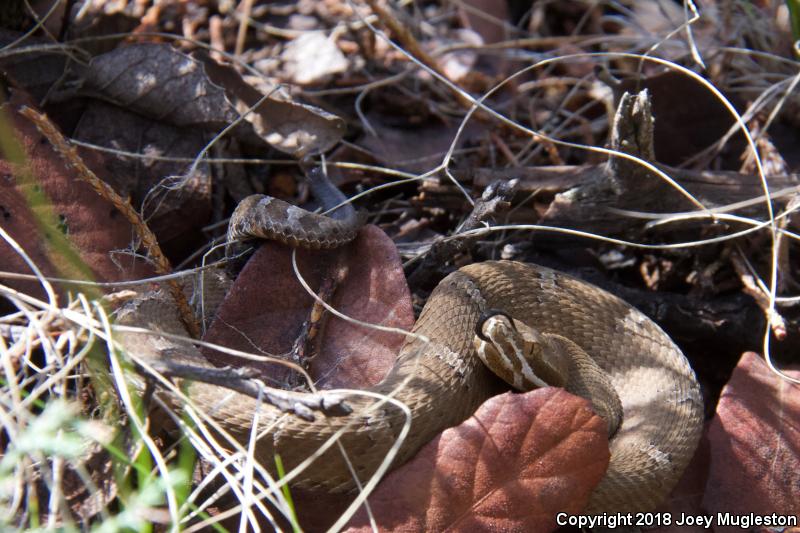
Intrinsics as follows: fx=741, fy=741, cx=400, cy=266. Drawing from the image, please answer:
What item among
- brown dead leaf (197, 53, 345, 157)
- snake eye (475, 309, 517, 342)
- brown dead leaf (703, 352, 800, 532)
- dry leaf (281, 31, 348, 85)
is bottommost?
brown dead leaf (703, 352, 800, 532)

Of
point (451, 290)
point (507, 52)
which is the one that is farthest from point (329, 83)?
point (451, 290)

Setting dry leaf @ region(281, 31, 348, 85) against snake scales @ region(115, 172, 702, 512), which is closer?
snake scales @ region(115, 172, 702, 512)

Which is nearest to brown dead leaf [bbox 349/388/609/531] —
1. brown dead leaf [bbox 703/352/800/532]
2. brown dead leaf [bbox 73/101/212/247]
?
brown dead leaf [bbox 703/352/800/532]

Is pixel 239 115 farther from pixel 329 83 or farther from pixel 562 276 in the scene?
pixel 562 276

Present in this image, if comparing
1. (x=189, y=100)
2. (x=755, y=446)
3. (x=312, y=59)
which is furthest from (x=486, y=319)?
(x=312, y=59)

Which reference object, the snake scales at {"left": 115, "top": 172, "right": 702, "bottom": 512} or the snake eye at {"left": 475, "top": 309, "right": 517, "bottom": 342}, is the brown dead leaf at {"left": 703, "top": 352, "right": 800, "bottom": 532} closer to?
the snake scales at {"left": 115, "top": 172, "right": 702, "bottom": 512}

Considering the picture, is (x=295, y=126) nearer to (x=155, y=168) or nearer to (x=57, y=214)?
(x=155, y=168)
